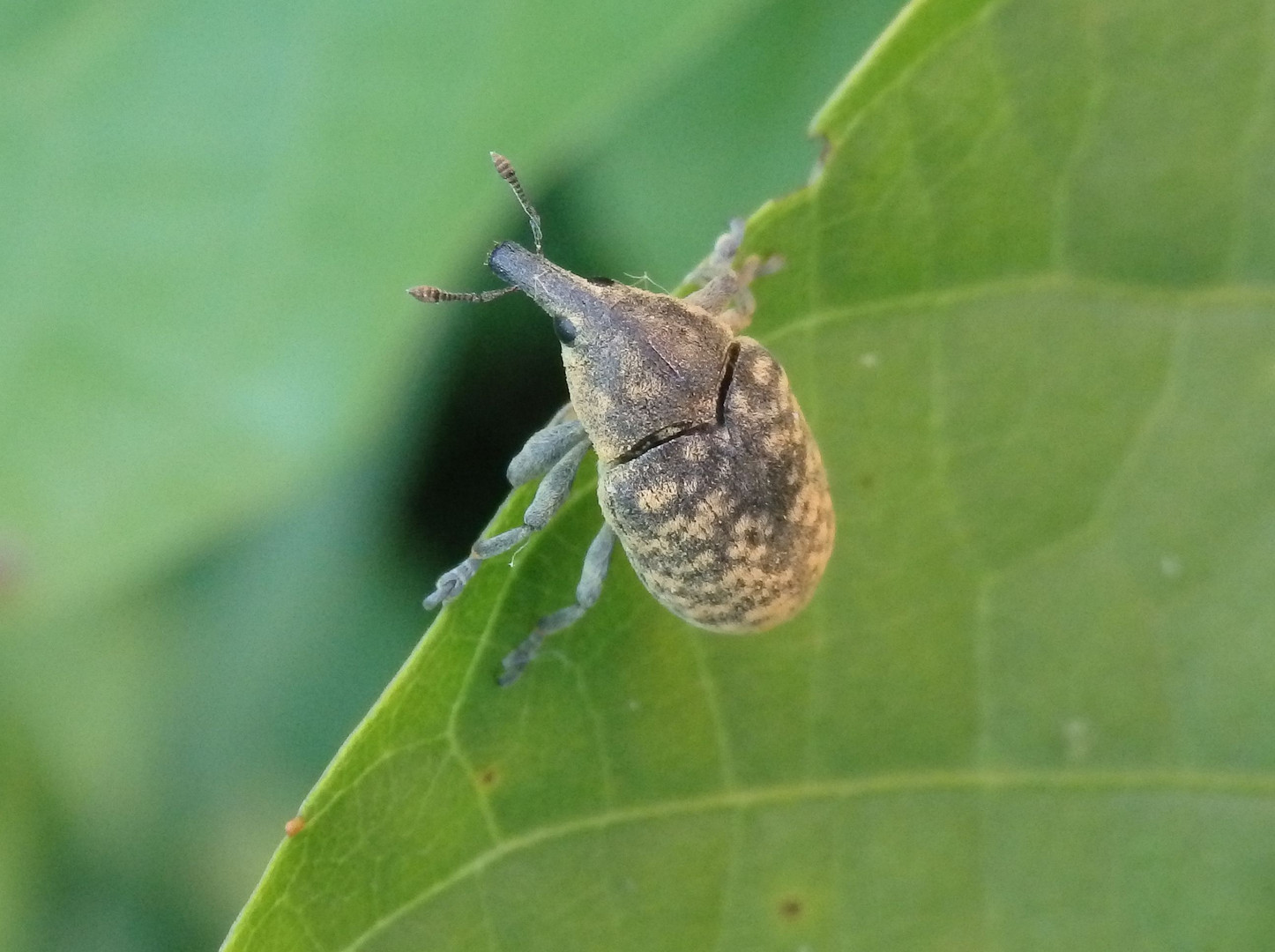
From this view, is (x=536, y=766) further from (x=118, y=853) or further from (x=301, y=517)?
(x=118, y=853)

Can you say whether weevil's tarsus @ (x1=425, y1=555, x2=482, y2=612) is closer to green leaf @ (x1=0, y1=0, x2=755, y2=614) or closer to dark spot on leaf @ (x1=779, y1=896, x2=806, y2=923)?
green leaf @ (x1=0, y1=0, x2=755, y2=614)

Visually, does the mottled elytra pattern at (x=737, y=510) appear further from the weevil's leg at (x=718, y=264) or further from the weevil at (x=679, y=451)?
the weevil's leg at (x=718, y=264)

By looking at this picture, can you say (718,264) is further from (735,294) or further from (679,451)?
(679,451)

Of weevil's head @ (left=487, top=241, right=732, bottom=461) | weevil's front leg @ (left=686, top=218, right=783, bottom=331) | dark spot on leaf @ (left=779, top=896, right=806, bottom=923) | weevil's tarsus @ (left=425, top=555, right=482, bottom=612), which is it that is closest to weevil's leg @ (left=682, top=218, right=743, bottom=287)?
weevil's front leg @ (left=686, top=218, right=783, bottom=331)

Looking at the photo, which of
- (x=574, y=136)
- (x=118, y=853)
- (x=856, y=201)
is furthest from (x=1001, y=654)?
(x=118, y=853)

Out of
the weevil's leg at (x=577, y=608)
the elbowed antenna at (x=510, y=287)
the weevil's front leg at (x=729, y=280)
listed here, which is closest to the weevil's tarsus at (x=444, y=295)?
the elbowed antenna at (x=510, y=287)

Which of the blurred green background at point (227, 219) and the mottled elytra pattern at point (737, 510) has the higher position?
the blurred green background at point (227, 219)

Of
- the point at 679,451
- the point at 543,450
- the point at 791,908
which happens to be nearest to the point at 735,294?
the point at 679,451
